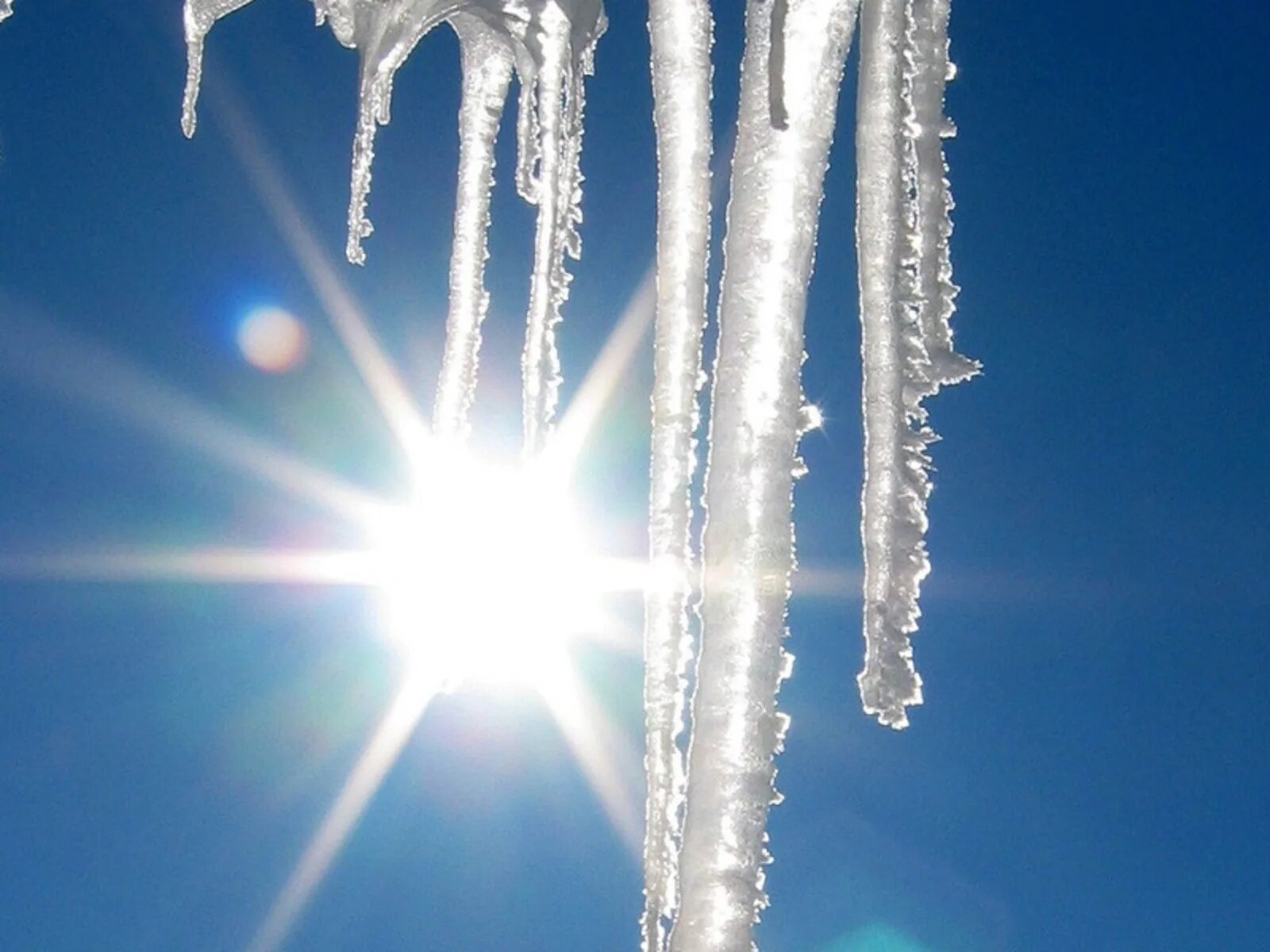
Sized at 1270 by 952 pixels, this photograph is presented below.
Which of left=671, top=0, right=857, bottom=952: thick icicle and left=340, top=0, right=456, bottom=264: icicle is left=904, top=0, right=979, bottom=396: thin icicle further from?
left=340, top=0, right=456, bottom=264: icicle

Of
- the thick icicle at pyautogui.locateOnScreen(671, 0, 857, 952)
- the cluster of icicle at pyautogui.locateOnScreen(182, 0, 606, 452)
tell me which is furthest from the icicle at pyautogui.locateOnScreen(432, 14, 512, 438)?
the thick icicle at pyautogui.locateOnScreen(671, 0, 857, 952)

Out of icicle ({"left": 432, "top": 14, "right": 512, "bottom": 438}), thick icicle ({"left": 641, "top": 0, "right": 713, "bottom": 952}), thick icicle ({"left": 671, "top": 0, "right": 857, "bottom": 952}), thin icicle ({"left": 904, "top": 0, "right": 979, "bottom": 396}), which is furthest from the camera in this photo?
icicle ({"left": 432, "top": 14, "right": 512, "bottom": 438})

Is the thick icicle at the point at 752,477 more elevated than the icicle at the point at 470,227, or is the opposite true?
the icicle at the point at 470,227

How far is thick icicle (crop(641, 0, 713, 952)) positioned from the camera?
96.0 inches

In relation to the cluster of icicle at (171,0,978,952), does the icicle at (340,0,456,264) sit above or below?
above

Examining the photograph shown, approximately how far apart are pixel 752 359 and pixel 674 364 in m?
0.23

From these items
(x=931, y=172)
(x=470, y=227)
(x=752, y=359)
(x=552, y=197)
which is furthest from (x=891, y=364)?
(x=470, y=227)

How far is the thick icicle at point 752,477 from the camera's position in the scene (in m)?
2.17

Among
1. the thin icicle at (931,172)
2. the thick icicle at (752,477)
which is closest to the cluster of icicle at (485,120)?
the thick icicle at (752,477)

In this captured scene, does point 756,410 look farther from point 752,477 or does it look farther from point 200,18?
point 200,18

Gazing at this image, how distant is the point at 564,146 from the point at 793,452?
1089mm

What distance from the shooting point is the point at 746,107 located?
249cm

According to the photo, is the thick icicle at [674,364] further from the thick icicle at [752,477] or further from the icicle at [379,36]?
the icicle at [379,36]

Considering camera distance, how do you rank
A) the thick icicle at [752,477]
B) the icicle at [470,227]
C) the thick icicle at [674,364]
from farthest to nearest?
the icicle at [470,227] → the thick icicle at [674,364] → the thick icicle at [752,477]
